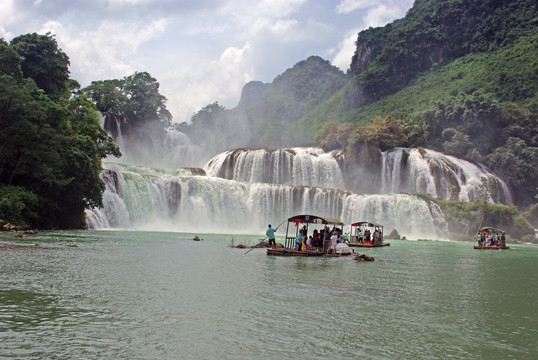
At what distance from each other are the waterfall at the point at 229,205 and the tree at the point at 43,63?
10.9m

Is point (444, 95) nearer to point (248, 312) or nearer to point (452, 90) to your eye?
point (452, 90)

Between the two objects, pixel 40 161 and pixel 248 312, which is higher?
pixel 40 161

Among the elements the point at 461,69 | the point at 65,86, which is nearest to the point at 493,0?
the point at 461,69

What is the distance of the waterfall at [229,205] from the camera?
126ft

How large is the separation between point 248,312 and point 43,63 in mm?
44097

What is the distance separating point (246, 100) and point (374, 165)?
137256mm

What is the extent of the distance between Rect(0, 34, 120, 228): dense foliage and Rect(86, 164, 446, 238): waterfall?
4.80 meters

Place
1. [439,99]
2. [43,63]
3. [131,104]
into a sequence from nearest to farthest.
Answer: [43,63]
[131,104]
[439,99]

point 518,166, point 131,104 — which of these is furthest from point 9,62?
point 518,166

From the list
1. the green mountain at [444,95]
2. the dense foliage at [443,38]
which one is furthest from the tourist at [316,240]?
the dense foliage at [443,38]

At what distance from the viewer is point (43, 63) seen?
147 ft

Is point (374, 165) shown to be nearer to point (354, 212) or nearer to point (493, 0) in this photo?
point (354, 212)

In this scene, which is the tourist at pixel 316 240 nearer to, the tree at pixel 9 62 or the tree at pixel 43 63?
the tree at pixel 9 62

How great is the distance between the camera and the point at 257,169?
5769 cm
